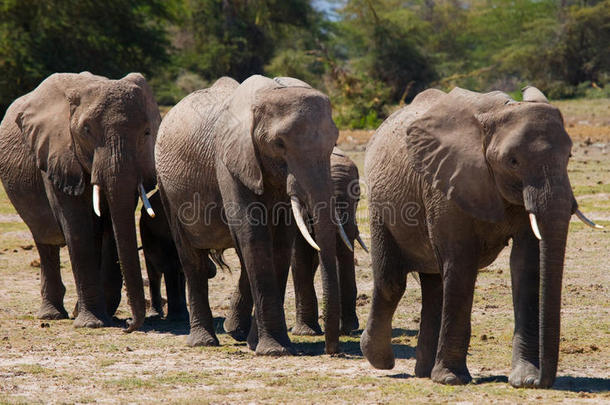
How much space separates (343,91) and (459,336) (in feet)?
72.7

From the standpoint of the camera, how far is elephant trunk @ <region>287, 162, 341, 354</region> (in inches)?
284

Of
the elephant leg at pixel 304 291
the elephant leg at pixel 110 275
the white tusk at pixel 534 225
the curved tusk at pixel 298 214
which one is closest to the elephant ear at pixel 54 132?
the elephant leg at pixel 110 275

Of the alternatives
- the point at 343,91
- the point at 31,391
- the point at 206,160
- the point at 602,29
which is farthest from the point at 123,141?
the point at 602,29

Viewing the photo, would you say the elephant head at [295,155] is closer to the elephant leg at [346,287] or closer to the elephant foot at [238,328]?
the elephant leg at [346,287]

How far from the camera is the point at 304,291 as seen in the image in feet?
29.2

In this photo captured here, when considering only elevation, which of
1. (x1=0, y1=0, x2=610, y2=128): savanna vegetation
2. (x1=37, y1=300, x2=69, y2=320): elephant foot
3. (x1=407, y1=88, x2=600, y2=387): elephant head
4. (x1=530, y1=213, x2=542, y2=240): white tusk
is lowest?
(x1=37, y1=300, x2=69, y2=320): elephant foot

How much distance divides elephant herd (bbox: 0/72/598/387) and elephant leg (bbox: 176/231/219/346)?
0.01m

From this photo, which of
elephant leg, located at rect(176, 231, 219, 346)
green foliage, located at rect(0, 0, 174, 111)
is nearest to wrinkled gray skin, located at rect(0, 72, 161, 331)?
elephant leg, located at rect(176, 231, 219, 346)

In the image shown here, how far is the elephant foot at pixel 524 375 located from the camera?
20.7 feet

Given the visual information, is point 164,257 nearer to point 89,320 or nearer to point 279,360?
point 89,320

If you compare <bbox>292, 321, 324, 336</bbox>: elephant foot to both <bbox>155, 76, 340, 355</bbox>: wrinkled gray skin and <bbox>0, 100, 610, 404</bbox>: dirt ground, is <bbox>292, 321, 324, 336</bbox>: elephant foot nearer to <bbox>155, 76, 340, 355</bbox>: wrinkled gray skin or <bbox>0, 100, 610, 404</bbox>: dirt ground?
<bbox>0, 100, 610, 404</bbox>: dirt ground

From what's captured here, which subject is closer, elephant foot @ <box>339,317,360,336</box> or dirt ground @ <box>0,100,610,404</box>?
dirt ground @ <box>0,100,610,404</box>

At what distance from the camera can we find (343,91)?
92.9 ft

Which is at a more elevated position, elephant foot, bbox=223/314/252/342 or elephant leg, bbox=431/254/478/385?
elephant leg, bbox=431/254/478/385
